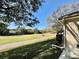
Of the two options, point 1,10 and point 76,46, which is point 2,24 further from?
point 76,46

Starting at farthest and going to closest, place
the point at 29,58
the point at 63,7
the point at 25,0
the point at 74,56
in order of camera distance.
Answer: the point at 63,7 < the point at 25,0 < the point at 29,58 < the point at 74,56

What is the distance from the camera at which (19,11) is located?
13820 millimetres

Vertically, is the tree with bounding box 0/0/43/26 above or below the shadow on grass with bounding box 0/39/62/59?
above

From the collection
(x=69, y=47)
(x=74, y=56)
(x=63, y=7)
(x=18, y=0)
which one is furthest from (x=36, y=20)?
(x=63, y=7)

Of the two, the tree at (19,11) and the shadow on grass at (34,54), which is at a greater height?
the tree at (19,11)

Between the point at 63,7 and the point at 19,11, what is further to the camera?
the point at 63,7

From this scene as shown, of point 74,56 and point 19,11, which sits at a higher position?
point 19,11

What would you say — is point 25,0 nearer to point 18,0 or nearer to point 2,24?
point 18,0

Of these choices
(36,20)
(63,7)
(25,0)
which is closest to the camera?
(25,0)

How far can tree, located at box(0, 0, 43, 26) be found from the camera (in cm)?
1327

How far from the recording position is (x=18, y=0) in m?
13.3

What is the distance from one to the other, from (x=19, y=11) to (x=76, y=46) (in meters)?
4.30

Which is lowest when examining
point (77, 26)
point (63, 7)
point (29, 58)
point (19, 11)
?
point (29, 58)

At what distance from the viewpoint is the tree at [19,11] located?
13.3 metres
